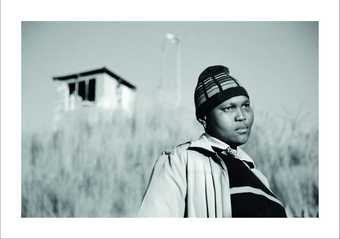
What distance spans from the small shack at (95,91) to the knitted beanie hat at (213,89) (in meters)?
0.46

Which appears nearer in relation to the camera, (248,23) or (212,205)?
(212,205)

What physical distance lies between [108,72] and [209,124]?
786 mm

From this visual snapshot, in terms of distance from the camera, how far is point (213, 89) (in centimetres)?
335

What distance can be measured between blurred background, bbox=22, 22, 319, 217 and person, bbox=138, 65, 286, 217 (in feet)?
0.22

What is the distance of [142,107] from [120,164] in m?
0.42

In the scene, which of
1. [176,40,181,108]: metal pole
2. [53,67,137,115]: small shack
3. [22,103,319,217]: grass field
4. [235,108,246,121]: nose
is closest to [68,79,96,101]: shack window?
[53,67,137,115]: small shack

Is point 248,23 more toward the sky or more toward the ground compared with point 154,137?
more toward the sky

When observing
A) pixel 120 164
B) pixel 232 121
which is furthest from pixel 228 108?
pixel 120 164

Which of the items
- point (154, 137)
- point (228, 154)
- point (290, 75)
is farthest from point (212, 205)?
point (290, 75)

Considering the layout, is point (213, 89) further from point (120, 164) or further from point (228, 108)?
point (120, 164)

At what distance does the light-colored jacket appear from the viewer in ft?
10.7
